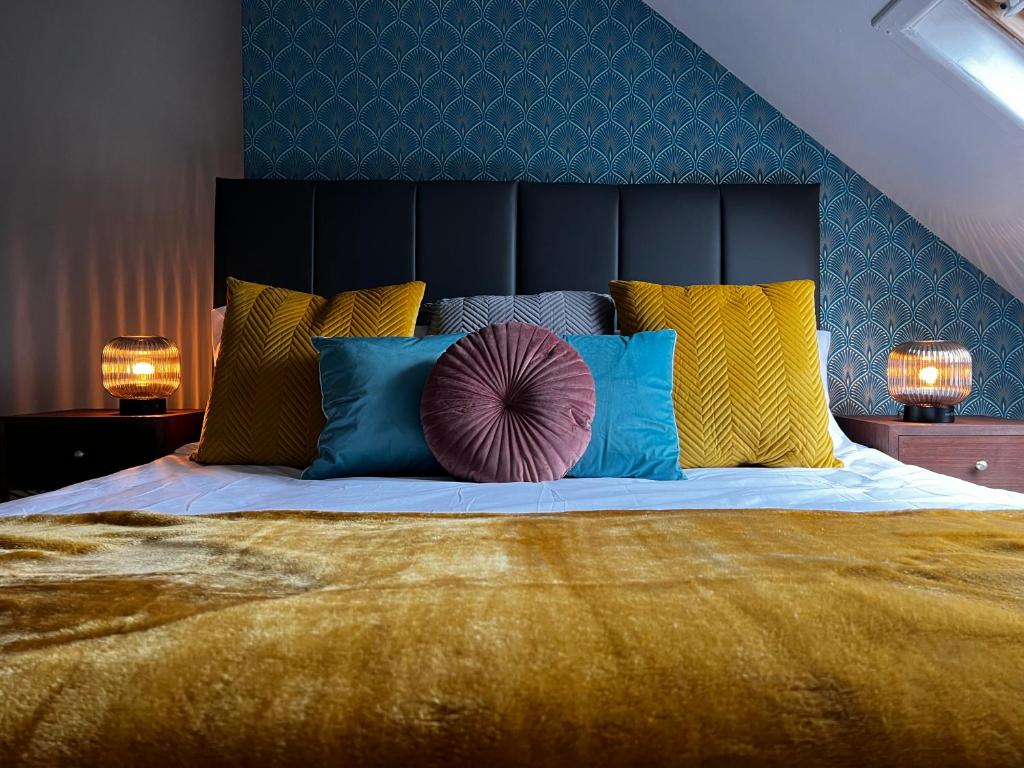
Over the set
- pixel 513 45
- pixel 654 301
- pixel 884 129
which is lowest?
pixel 654 301

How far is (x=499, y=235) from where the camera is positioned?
8.64ft

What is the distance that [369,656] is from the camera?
0.63m

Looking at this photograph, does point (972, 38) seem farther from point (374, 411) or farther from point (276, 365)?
point (276, 365)

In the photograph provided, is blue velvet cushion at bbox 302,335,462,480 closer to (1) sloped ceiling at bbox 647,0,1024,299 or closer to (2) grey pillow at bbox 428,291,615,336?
(2) grey pillow at bbox 428,291,615,336

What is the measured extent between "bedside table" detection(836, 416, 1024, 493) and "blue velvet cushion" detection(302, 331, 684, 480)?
839 mm

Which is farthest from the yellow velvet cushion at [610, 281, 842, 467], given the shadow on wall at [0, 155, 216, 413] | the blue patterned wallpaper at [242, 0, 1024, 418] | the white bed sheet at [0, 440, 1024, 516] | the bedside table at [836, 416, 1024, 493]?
the shadow on wall at [0, 155, 216, 413]

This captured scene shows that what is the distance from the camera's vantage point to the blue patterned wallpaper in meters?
2.81

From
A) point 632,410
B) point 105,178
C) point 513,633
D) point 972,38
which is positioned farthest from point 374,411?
point 972,38

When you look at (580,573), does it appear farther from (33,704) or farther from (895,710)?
(33,704)

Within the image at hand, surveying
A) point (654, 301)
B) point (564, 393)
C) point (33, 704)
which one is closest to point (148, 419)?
point (564, 393)

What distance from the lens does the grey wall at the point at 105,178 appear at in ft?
8.06

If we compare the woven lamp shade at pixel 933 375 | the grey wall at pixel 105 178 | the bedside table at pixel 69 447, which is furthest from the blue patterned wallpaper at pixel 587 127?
the bedside table at pixel 69 447

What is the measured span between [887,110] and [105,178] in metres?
2.42

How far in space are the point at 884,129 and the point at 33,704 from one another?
8.59 ft
